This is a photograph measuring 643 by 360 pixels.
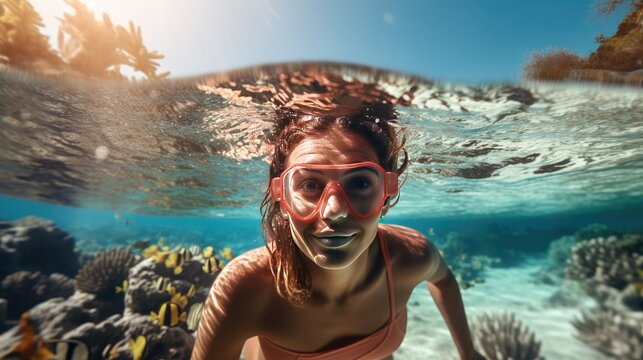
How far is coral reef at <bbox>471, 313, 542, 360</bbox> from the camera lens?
24.5 ft

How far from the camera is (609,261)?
11.1m

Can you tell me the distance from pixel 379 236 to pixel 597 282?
12.2 metres

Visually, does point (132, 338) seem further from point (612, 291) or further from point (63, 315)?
point (612, 291)

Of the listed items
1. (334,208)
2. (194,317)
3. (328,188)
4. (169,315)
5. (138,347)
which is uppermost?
(328,188)

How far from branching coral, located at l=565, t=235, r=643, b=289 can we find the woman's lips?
12.2 m

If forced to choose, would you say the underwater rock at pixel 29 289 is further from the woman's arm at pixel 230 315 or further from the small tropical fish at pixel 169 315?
the woman's arm at pixel 230 315

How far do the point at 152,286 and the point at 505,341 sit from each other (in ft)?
33.0

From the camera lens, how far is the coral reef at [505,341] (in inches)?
295

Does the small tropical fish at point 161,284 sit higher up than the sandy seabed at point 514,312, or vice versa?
the small tropical fish at point 161,284

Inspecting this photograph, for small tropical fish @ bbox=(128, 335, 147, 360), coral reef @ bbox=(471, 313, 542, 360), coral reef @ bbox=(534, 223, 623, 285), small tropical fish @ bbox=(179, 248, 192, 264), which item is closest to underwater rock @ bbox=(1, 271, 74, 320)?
small tropical fish @ bbox=(179, 248, 192, 264)

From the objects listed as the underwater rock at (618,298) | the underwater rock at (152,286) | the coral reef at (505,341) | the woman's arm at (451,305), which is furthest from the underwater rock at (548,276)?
the underwater rock at (152,286)

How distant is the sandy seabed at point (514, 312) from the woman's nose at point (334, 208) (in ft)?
23.3

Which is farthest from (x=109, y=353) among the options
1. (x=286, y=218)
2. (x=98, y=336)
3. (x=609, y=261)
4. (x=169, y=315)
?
(x=609, y=261)

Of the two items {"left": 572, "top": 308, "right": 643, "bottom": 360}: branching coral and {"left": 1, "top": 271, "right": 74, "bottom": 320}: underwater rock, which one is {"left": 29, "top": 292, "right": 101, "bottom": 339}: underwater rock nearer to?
{"left": 1, "top": 271, "right": 74, "bottom": 320}: underwater rock
